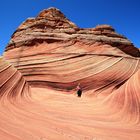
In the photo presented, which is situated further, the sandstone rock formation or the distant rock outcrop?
the distant rock outcrop

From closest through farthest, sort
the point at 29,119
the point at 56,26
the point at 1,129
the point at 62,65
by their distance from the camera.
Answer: the point at 1,129 → the point at 29,119 → the point at 62,65 → the point at 56,26

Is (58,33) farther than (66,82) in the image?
Yes

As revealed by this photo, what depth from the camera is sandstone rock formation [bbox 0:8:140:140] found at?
8547mm

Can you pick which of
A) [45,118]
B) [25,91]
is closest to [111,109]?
[45,118]

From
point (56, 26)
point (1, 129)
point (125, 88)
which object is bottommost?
point (1, 129)

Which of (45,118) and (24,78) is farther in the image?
(24,78)

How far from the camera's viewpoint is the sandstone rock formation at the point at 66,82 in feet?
28.0

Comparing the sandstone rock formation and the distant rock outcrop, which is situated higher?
the distant rock outcrop

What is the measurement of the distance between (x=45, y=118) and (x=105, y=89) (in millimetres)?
7300

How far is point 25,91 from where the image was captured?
1334 centimetres

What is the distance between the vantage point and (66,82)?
639 inches

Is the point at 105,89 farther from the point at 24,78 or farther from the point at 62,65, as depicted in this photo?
the point at 24,78

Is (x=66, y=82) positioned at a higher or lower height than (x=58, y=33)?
lower

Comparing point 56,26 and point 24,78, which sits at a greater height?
point 56,26
